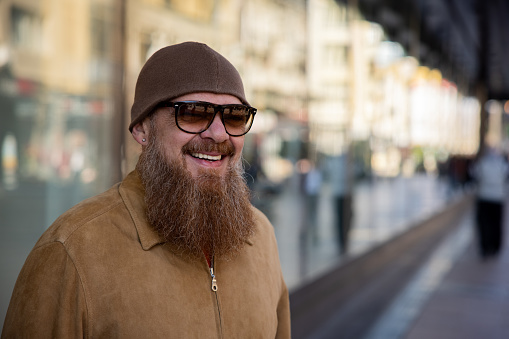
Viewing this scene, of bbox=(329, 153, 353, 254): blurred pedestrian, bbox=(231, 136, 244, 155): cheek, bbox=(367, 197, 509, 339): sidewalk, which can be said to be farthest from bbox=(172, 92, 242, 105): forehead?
bbox=(329, 153, 353, 254): blurred pedestrian

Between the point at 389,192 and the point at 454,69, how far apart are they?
40.5 feet

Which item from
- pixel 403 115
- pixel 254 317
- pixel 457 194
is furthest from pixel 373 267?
pixel 457 194

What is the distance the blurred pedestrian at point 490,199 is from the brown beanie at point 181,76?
8.93 m

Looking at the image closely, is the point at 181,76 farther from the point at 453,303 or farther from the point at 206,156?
the point at 453,303

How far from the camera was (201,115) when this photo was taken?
1540mm

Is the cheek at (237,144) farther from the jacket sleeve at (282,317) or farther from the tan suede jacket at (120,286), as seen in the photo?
the jacket sleeve at (282,317)

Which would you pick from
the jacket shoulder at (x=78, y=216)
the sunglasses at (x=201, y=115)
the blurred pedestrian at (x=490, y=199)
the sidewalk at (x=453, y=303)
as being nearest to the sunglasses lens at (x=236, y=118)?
the sunglasses at (x=201, y=115)

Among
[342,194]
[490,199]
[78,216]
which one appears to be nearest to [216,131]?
[78,216]

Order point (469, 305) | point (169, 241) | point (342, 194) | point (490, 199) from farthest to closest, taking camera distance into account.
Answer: point (490, 199), point (342, 194), point (469, 305), point (169, 241)

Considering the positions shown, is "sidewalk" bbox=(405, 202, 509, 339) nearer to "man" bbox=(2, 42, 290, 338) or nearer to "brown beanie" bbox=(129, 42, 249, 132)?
"man" bbox=(2, 42, 290, 338)

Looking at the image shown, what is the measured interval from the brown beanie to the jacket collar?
0.61 feet

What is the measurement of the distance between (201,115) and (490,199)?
966 centimetres

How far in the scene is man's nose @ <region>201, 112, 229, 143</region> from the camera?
156 centimetres

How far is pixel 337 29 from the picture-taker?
833 centimetres
